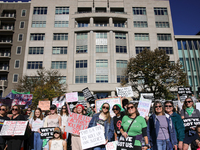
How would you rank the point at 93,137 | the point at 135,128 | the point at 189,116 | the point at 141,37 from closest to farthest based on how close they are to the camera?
1. the point at 135,128
2. the point at 93,137
3. the point at 189,116
4. the point at 141,37

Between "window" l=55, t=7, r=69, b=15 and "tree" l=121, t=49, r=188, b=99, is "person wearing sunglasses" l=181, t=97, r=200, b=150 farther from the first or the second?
"window" l=55, t=7, r=69, b=15

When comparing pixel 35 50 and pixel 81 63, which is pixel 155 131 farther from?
pixel 35 50

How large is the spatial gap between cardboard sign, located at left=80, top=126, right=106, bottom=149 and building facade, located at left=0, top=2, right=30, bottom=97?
35298 mm

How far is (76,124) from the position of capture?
5.49m

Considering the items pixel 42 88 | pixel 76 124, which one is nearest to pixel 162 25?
pixel 42 88

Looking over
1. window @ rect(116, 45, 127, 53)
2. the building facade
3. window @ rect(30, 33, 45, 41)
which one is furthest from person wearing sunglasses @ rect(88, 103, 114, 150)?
window @ rect(30, 33, 45, 41)

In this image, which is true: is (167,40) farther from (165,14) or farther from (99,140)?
(99,140)

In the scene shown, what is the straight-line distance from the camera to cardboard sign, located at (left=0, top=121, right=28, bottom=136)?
495 cm

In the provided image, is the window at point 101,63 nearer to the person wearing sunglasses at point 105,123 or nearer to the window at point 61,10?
the window at point 61,10

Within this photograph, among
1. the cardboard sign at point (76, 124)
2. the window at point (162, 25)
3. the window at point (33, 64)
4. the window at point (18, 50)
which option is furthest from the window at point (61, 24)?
the cardboard sign at point (76, 124)

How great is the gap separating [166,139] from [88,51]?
31720mm

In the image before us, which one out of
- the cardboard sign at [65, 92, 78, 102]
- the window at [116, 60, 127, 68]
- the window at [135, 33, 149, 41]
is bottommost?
the cardboard sign at [65, 92, 78, 102]

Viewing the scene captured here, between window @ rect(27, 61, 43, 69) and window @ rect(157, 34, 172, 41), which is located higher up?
window @ rect(157, 34, 172, 41)

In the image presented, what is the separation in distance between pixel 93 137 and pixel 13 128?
265cm
